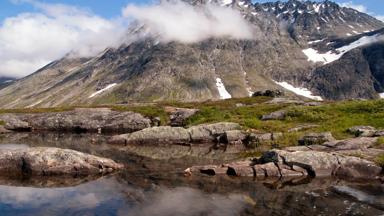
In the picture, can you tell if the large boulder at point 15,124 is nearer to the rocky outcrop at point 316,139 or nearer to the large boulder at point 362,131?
the rocky outcrop at point 316,139

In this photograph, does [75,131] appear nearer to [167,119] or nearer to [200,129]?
[167,119]

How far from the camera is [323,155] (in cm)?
4128

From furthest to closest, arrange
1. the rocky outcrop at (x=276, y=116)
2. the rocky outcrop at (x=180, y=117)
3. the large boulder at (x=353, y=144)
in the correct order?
the rocky outcrop at (x=180, y=117) → the rocky outcrop at (x=276, y=116) → the large boulder at (x=353, y=144)

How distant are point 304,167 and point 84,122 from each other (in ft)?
234

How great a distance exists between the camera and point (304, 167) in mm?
40281

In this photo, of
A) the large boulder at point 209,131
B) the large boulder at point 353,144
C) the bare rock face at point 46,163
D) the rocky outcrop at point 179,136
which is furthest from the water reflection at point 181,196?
the large boulder at point 209,131

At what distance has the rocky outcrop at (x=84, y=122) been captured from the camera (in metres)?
100

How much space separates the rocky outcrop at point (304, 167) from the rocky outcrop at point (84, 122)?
196 ft

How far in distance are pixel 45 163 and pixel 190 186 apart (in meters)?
13.3

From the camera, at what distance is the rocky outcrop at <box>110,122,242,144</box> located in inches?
2719

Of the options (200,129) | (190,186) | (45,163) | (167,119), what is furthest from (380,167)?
(167,119)

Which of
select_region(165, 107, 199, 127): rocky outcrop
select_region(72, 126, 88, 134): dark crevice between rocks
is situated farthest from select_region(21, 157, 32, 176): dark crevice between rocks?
select_region(72, 126, 88, 134): dark crevice between rocks

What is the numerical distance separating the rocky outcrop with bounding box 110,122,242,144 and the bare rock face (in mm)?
27230

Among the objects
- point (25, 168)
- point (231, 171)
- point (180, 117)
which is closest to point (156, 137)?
point (231, 171)
